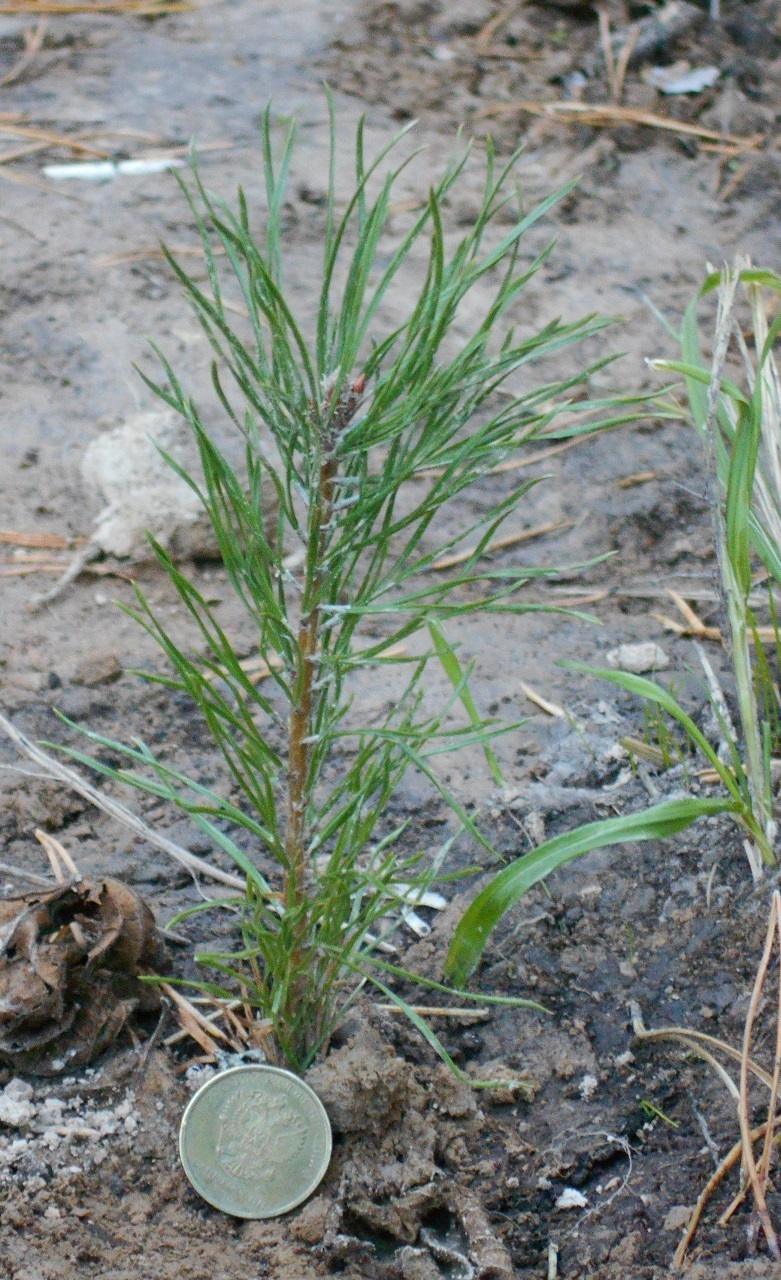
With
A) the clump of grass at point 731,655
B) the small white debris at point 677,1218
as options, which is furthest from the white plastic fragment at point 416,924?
the small white debris at point 677,1218

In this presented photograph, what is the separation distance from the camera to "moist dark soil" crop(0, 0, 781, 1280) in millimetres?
1382

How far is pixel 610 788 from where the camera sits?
Answer: 1.99m

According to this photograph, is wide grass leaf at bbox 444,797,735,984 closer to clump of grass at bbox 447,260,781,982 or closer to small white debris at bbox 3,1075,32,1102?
clump of grass at bbox 447,260,781,982

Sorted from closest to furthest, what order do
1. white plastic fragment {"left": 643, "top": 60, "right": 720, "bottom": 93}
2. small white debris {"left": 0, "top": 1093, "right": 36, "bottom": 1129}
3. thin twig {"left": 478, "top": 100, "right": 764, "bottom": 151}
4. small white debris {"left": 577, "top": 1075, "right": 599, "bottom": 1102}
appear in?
small white debris {"left": 0, "top": 1093, "right": 36, "bottom": 1129}
small white debris {"left": 577, "top": 1075, "right": 599, "bottom": 1102}
thin twig {"left": 478, "top": 100, "right": 764, "bottom": 151}
white plastic fragment {"left": 643, "top": 60, "right": 720, "bottom": 93}

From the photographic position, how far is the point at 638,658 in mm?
2273

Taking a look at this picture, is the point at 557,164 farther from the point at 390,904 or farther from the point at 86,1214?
the point at 86,1214

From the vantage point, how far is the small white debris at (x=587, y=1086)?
154 centimetres

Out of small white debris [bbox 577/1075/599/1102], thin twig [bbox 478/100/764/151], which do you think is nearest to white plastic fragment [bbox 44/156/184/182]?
thin twig [bbox 478/100/764/151]

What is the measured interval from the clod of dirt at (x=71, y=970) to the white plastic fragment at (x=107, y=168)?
2595 mm

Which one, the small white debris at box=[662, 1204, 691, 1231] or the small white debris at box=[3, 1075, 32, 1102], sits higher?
the small white debris at box=[3, 1075, 32, 1102]

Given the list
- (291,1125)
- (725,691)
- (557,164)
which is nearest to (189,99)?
(557,164)

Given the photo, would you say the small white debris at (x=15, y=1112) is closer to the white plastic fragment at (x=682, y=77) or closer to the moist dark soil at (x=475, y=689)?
the moist dark soil at (x=475, y=689)

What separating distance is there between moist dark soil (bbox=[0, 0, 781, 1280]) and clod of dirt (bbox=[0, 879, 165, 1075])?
0.04 m

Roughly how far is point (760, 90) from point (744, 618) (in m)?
3.13
